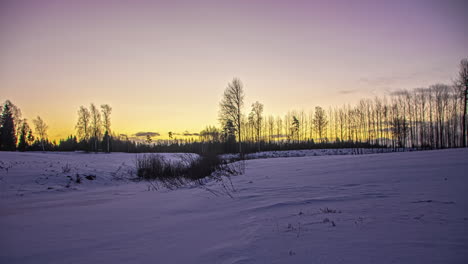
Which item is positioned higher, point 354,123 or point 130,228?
point 354,123

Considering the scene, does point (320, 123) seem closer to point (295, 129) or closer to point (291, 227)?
point (295, 129)

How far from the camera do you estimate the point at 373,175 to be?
4.79 meters

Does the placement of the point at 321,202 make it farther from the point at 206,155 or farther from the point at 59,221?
the point at 206,155

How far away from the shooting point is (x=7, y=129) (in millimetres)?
42062

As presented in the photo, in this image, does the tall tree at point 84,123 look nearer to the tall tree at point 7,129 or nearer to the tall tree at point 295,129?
the tall tree at point 7,129

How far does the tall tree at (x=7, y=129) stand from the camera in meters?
41.5

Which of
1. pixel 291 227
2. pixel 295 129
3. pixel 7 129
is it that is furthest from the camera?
pixel 295 129

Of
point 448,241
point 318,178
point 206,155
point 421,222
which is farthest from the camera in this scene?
point 206,155

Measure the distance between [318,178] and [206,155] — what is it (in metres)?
7.70

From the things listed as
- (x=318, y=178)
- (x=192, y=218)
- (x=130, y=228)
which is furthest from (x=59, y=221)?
(x=318, y=178)

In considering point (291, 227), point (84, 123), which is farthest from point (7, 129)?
point (291, 227)

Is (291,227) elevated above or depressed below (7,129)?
below

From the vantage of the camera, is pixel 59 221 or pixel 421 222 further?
pixel 59 221

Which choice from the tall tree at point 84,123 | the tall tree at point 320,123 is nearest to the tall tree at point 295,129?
the tall tree at point 320,123
